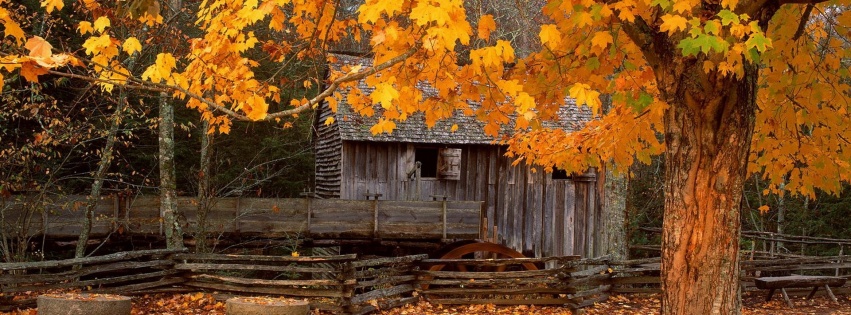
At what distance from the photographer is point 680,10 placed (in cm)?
548

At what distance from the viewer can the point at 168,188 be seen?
1402 cm

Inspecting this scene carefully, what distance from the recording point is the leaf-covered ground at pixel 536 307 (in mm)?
11625

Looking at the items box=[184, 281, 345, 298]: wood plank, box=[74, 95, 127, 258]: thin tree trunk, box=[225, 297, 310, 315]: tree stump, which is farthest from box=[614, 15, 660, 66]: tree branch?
box=[74, 95, 127, 258]: thin tree trunk

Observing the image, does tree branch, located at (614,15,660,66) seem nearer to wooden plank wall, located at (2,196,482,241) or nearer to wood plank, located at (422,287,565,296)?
wood plank, located at (422,287,565,296)

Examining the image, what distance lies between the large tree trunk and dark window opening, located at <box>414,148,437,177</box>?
1402 centimetres

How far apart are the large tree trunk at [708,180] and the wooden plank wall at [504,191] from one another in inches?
469

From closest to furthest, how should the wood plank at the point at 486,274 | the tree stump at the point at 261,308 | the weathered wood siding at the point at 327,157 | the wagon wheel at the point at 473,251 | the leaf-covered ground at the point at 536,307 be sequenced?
the tree stump at the point at 261,308, the leaf-covered ground at the point at 536,307, the wood plank at the point at 486,274, the wagon wheel at the point at 473,251, the weathered wood siding at the point at 327,157

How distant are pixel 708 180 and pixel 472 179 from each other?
42.2 feet

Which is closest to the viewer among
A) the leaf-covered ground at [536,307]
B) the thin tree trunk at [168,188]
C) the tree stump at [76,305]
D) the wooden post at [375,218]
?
the tree stump at [76,305]

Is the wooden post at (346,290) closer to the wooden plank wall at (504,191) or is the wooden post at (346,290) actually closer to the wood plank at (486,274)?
the wood plank at (486,274)

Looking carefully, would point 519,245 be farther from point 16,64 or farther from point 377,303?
point 16,64

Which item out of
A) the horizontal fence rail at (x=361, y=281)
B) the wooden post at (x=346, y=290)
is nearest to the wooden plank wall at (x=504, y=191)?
the horizontal fence rail at (x=361, y=281)

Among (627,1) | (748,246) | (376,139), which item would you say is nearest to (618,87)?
(627,1)

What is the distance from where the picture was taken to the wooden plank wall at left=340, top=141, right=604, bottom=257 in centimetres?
A: 1844
